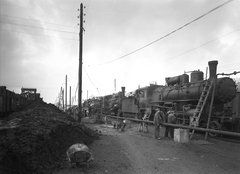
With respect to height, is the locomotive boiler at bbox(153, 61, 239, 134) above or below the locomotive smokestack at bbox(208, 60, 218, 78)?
below

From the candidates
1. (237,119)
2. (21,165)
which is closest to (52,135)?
(21,165)

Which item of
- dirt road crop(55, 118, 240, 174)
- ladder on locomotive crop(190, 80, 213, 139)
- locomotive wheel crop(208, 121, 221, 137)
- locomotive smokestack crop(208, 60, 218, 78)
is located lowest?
dirt road crop(55, 118, 240, 174)

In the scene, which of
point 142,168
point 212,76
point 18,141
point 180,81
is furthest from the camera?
point 180,81

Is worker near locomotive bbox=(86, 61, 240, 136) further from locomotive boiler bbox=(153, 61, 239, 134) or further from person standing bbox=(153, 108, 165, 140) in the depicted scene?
person standing bbox=(153, 108, 165, 140)

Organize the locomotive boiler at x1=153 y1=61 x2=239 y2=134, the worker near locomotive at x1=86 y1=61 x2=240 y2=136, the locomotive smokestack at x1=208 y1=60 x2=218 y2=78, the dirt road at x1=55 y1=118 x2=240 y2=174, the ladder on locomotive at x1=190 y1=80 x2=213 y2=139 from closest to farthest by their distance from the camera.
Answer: the dirt road at x1=55 y1=118 x2=240 y2=174 → the ladder on locomotive at x1=190 y1=80 x2=213 y2=139 → the worker near locomotive at x1=86 y1=61 x2=240 y2=136 → the locomotive boiler at x1=153 y1=61 x2=239 y2=134 → the locomotive smokestack at x1=208 y1=60 x2=218 y2=78

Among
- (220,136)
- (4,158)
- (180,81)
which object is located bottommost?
(220,136)

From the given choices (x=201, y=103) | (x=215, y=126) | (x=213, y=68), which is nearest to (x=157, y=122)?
(x=201, y=103)

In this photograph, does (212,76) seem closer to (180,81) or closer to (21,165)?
(180,81)

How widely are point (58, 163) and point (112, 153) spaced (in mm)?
2205

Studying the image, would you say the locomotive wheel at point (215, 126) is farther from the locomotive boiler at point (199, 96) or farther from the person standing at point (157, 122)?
the person standing at point (157, 122)

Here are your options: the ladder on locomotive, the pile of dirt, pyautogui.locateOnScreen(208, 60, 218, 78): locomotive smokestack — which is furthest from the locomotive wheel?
the pile of dirt

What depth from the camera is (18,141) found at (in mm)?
5145

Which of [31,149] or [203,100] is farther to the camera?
[203,100]

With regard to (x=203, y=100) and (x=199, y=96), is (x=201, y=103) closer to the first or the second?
(x=203, y=100)
